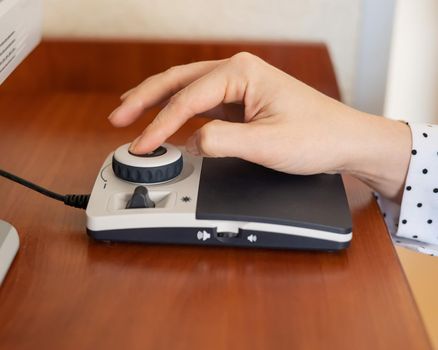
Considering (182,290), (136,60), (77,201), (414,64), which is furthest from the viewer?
(414,64)

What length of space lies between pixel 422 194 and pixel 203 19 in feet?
1.63

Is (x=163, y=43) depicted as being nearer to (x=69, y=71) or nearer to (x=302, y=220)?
(x=69, y=71)

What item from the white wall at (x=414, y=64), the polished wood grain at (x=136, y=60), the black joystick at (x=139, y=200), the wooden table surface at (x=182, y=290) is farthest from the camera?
the white wall at (x=414, y=64)

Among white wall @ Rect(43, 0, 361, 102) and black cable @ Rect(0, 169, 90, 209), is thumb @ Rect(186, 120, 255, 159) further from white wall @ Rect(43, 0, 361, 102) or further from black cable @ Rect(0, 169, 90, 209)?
white wall @ Rect(43, 0, 361, 102)

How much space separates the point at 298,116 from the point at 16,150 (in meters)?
0.35

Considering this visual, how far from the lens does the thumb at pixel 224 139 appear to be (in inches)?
21.2

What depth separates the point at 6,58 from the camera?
0.55 metres

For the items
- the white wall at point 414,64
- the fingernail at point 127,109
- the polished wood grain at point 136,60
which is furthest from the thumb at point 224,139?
the white wall at point 414,64

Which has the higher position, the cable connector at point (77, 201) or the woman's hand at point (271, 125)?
the woman's hand at point (271, 125)

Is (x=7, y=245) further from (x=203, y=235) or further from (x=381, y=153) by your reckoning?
(x=381, y=153)

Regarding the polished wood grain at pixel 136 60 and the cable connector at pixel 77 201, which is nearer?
the cable connector at pixel 77 201

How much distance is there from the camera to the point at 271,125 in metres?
0.57

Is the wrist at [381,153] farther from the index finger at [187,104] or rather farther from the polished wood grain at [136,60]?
the polished wood grain at [136,60]

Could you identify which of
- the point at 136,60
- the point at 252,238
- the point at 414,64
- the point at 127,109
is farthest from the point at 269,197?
the point at 414,64
